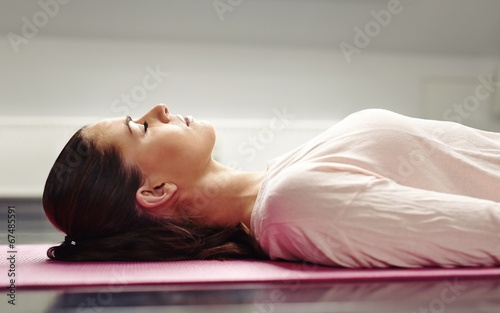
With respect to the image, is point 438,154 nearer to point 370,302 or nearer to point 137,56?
point 370,302

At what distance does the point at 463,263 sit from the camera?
1290 millimetres

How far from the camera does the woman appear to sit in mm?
1240

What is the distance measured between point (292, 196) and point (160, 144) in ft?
1.24

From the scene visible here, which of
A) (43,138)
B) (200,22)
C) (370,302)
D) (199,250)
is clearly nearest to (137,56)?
(200,22)

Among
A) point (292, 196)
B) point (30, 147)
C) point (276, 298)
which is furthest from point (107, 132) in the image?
point (30, 147)

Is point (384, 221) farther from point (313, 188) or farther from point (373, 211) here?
point (313, 188)

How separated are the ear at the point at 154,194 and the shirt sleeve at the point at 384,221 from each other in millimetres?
298

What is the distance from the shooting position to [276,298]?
1.08 meters

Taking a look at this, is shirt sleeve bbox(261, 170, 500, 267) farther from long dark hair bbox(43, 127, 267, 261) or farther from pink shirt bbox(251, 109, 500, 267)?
long dark hair bbox(43, 127, 267, 261)

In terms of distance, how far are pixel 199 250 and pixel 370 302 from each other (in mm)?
571

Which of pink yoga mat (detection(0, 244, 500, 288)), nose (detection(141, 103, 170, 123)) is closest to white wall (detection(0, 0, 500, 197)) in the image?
nose (detection(141, 103, 170, 123))

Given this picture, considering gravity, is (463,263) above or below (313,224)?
below

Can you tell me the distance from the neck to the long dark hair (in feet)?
A: 0.15

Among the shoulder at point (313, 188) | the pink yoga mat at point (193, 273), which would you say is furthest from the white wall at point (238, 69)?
the shoulder at point (313, 188)
